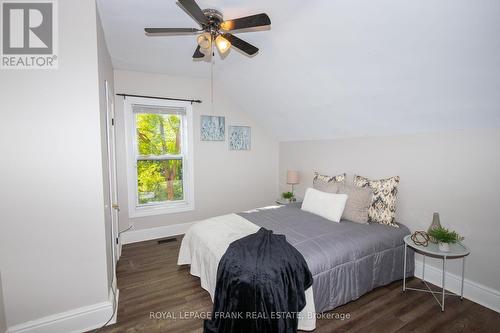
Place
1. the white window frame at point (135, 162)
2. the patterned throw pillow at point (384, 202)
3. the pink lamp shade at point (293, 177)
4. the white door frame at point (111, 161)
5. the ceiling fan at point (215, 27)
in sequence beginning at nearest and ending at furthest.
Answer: the ceiling fan at point (215, 27) < the white door frame at point (111, 161) < the patterned throw pillow at point (384, 202) < the white window frame at point (135, 162) < the pink lamp shade at point (293, 177)

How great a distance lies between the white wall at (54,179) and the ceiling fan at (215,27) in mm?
619

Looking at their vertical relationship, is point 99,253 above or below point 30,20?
below

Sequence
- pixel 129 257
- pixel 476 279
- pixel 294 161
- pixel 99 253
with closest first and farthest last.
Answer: pixel 99 253 < pixel 476 279 < pixel 129 257 < pixel 294 161

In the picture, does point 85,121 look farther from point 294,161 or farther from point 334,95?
point 294,161

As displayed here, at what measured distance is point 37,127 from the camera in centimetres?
171

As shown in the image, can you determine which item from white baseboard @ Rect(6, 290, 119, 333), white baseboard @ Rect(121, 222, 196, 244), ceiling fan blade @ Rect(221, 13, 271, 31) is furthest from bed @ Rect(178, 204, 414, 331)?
ceiling fan blade @ Rect(221, 13, 271, 31)

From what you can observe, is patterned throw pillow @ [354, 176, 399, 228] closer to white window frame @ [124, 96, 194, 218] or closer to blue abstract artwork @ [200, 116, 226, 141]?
blue abstract artwork @ [200, 116, 226, 141]

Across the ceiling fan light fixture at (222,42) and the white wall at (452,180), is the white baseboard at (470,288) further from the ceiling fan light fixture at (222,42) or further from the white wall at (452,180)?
the ceiling fan light fixture at (222,42)

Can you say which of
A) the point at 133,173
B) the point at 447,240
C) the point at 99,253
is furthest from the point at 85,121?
the point at 447,240

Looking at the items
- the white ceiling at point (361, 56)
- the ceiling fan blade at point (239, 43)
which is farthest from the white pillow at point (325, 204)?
the ceiling fan blade at point (239, 43)

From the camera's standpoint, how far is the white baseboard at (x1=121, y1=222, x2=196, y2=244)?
11.8ft

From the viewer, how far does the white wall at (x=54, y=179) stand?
1.67 metres

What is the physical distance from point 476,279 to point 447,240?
64cm

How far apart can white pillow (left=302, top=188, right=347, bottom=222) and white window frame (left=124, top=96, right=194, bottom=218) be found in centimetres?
204
